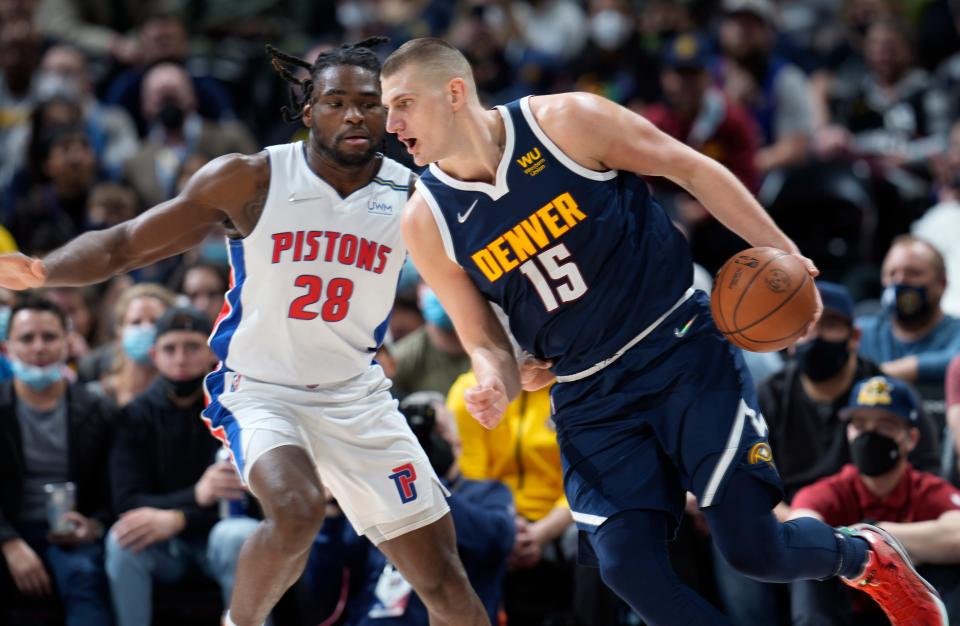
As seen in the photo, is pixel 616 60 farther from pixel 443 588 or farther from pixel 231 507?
pixel 443 588

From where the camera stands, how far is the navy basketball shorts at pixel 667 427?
162 inches

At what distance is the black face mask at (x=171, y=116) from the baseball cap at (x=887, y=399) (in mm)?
5934

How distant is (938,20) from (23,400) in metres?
8.07

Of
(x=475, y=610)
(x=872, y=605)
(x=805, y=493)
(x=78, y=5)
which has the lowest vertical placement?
(x=872, y=605)

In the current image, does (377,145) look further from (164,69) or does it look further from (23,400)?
(164,69)

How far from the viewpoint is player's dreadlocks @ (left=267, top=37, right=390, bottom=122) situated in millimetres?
4836

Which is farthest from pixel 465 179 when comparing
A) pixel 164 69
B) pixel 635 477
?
pixel 164 69

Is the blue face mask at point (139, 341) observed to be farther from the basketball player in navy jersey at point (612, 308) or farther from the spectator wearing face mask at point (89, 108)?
the basketball player in navy jersey at point (612, 308)

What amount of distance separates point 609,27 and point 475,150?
7.26 m

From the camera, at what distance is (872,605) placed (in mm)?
5672

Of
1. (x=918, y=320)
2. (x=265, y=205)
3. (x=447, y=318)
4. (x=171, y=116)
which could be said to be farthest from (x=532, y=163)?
(x=171, y=116)

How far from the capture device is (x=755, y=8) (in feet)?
32.7

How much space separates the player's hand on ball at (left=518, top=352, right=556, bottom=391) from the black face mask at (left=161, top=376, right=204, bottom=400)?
2544 millimetres

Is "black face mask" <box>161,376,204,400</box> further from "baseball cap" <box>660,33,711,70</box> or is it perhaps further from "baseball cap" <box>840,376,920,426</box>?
"baseball cap" <box>660,33,711,70</box>
